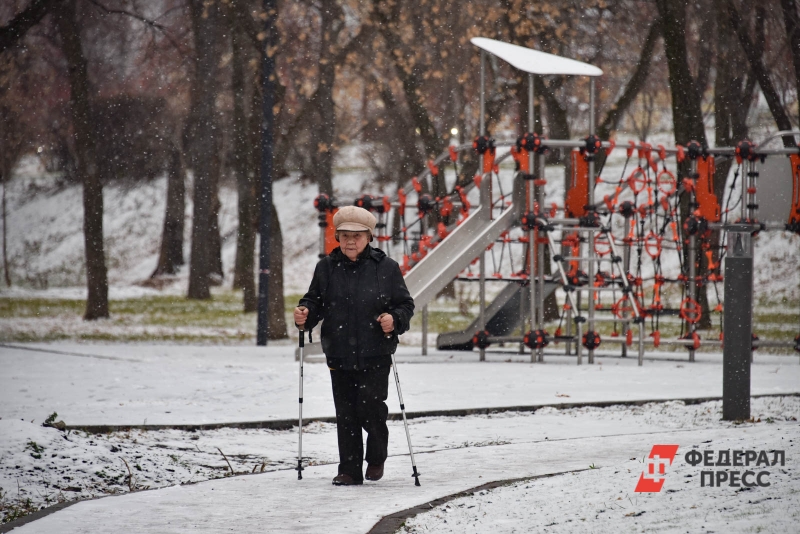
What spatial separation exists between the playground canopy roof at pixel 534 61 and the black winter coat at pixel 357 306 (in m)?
8.47

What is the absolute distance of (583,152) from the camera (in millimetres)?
15633

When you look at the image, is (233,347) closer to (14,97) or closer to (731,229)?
Result: (731,229)

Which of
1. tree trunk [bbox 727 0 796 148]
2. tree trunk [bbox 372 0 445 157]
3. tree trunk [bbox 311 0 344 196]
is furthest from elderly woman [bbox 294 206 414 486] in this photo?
tree trunk [bbox 311 0 344 196]

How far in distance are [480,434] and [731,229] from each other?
8.43 ft

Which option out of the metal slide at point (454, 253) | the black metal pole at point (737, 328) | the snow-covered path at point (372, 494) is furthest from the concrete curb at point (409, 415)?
the metal slide at point (454, 253)

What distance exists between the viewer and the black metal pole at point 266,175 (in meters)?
17.6

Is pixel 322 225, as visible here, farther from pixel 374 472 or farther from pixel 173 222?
pixel 173 222

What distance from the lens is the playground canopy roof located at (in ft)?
49.6

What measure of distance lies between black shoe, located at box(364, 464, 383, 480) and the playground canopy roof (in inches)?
349

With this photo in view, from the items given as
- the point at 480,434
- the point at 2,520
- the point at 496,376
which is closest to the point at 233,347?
the point at 496,376

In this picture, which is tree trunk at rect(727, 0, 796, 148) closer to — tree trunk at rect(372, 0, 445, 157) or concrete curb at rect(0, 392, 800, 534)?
tree trunk at rect(372, 0, 445, 157)

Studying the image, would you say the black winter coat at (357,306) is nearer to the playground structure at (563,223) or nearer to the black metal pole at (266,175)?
the playground structure at (563,223)

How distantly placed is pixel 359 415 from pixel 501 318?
10.4 meters

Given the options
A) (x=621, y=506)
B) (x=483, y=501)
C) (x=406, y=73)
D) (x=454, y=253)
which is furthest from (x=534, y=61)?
(x=621, y=506)
